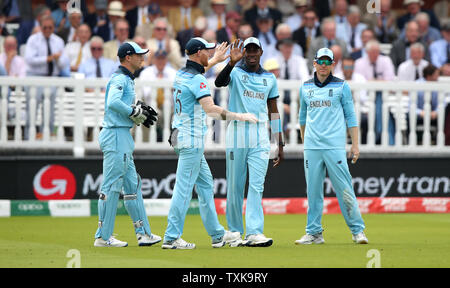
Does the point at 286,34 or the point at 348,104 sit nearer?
the point at 348,104

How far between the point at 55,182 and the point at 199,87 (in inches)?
258

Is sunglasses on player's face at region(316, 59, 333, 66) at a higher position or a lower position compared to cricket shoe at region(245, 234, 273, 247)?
higher

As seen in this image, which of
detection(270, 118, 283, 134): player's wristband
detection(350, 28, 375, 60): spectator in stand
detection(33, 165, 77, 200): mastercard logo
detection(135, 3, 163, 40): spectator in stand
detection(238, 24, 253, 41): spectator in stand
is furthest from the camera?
detection(135, 3, 163, 40): spectator in stand

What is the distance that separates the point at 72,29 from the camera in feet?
62.3

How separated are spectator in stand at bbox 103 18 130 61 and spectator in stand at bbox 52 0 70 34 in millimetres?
1114

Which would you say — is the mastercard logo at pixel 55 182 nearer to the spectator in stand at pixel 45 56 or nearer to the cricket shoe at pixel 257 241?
the spectator in stand at pixel 45 56

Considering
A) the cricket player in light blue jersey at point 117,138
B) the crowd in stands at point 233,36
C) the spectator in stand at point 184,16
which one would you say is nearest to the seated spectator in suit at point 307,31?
the crowd in stands at point 233,36

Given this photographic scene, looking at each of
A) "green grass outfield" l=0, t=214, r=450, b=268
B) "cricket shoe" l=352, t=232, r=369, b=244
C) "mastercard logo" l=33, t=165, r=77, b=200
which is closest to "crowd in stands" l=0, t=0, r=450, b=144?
"mastercard logo" l=33, t=165, r=77, b=200

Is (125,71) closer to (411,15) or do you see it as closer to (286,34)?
(286,34)

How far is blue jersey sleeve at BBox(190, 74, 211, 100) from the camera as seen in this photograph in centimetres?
1034

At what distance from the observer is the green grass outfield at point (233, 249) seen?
9359 millimetres

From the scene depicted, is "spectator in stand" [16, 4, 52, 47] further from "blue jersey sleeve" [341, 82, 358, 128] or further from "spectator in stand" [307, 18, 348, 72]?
"blue jersey sleeve" [341, 82, 358, 128]

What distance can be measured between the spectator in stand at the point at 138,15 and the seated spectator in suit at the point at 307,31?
313 centimetres

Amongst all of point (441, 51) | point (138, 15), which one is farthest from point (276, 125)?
point (441, 51)
